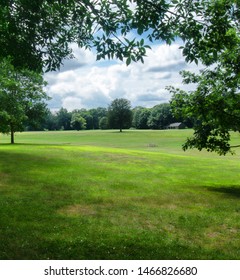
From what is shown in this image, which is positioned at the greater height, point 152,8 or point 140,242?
point 152,8

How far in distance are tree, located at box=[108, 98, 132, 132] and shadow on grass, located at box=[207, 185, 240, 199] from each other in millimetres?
153901

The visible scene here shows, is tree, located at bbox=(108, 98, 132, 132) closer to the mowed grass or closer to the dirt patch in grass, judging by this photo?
the mowed grass

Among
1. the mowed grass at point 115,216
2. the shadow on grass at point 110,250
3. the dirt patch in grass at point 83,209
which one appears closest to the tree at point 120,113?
the mowed grass at point 115,216

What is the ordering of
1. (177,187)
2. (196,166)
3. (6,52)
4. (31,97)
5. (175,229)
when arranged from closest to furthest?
(6,52)
(175,229)
(177,187)
(196,166)
(31,97)

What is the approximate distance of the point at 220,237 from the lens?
37.7 ft

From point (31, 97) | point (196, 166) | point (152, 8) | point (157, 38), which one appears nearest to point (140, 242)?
point (157, 38)

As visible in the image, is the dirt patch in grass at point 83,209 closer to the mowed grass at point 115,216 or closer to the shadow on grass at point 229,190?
the mowed grass at point 115,216

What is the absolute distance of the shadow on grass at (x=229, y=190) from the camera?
68.6 feet

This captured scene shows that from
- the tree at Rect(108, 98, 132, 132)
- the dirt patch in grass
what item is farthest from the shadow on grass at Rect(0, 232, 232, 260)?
the tree at Rect(108, 98, 132, 132)

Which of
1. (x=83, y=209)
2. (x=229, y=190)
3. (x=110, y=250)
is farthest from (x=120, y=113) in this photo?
(x=110, y=250)

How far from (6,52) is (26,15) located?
6.24 feet

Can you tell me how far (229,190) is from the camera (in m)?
22.6

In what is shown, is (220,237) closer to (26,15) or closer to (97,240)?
(97,240)

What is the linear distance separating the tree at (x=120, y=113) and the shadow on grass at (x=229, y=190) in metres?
154
